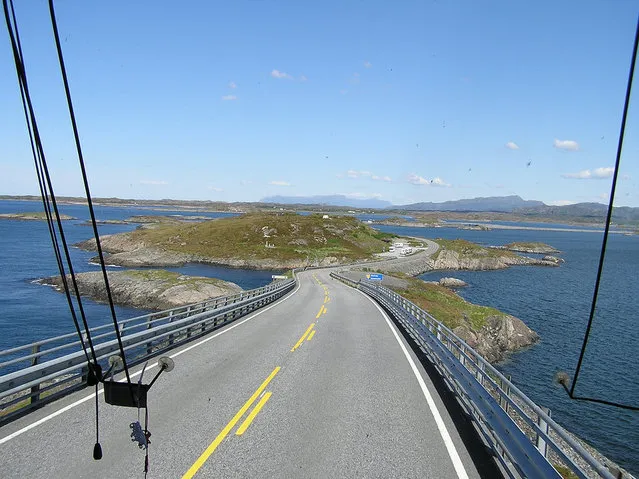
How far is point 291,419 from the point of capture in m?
9.37

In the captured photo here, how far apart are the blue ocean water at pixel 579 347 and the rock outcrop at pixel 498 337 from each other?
0.99 m

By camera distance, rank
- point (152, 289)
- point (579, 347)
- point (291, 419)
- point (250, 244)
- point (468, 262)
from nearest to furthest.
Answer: point (291, 419) < point (579, 347) < point (152, 289) < point (468, 262) < point (250, 244)

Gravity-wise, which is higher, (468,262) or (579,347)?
(579,347)

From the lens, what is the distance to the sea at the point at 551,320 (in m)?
23.8

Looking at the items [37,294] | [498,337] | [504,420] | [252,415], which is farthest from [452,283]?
[504,420]

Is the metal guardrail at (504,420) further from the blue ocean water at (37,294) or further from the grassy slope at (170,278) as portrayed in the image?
the grassy slope at (170,278)

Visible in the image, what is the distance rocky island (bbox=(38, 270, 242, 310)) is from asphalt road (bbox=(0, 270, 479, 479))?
1447 inches

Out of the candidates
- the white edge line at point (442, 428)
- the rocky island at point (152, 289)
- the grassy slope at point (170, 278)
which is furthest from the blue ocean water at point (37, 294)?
the white edge line at point (442, 428)

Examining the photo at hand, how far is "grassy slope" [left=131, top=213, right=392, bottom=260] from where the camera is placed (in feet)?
320

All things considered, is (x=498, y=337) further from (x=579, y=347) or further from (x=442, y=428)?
(x=442, y=428)

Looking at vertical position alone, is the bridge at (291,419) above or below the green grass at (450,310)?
above

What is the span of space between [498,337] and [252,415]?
3238 cm

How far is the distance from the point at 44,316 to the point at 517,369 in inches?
1584

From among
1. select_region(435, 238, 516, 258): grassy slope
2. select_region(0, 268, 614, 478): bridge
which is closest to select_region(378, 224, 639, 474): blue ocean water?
select_region(0, 268, 614, 478): bridge
